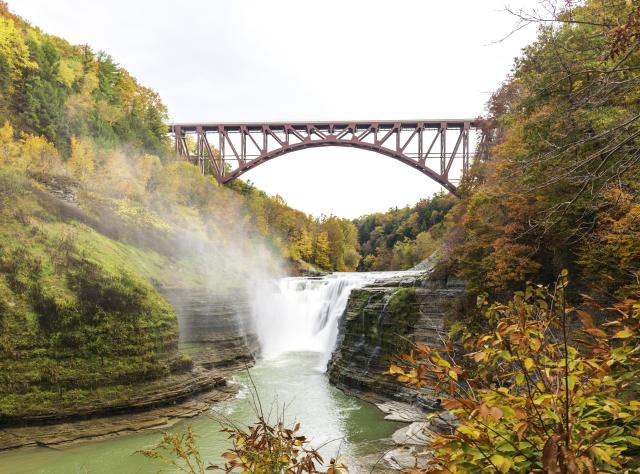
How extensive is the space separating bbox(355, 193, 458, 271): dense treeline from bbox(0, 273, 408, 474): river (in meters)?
19.5

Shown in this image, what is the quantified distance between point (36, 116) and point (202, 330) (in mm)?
16109

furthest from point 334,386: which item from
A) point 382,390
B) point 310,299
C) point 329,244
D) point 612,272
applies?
point 329,244

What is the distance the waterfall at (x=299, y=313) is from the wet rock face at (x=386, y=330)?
19.0 feet

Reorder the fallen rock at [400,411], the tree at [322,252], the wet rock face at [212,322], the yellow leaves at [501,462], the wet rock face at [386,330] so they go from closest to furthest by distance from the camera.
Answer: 1. the yellow leaves at [501,462]
2. the fallen rock at [400,411]
3. the wet rock face at [386,330]
4. the wet rock face at [212,322]
5. the tree at [322,252]

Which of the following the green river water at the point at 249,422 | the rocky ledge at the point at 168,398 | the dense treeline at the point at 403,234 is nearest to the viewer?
the green river water at the point at 249,422

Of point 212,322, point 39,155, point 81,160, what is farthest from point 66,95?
point 212,322

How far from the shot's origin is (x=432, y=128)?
34.5m

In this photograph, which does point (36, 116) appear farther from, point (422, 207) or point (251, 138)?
point (422, 207)

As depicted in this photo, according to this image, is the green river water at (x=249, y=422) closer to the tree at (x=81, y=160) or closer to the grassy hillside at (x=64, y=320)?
the grassy hillside at (x=64, y=320)

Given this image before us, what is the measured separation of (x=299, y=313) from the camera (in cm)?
2808

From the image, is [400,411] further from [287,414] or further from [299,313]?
[299,313]

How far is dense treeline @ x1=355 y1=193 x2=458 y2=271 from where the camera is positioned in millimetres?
48094

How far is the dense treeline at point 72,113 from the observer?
23.4 meters

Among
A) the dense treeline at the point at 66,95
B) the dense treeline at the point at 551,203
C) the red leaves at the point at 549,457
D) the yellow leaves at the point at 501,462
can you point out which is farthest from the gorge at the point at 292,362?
the dense treeline at the point at 66,95
